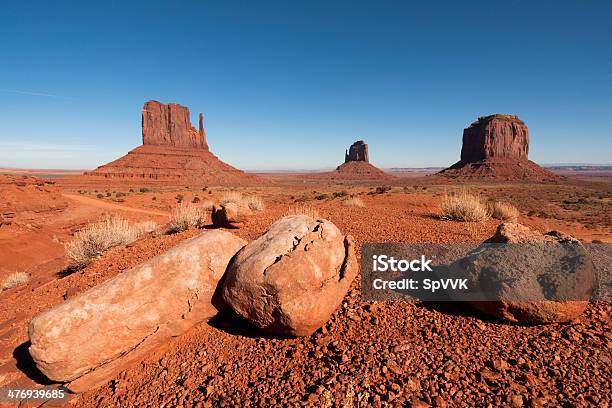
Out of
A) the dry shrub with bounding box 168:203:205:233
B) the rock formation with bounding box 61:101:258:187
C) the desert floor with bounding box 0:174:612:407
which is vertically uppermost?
the rock formation with bounding box 61:101:258:187

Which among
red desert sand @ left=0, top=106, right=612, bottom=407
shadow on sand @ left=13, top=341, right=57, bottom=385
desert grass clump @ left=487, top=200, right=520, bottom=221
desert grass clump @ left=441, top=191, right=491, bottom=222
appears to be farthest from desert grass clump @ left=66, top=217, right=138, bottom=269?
desert grass clump @ left=487, top=200, right=520, bottom=221

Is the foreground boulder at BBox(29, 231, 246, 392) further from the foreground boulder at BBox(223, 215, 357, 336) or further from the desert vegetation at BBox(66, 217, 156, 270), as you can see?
the desert vegetation at BBox(66, 217, 156, 270)

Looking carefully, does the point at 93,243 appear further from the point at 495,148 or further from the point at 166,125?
the point at 495,148

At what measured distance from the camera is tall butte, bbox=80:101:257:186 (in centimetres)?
7175

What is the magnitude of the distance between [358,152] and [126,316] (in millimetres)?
158069

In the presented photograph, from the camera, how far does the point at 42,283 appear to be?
26.0ft

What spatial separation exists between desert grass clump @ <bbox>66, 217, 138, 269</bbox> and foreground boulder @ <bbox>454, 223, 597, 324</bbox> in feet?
30.8

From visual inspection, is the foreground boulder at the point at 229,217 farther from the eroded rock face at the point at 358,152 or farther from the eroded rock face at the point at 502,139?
the eroded rock face at the point at 358,152

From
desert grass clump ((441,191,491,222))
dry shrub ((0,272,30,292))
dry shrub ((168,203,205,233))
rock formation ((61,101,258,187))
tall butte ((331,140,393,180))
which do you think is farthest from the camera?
tall butte ((331,140,393,180))

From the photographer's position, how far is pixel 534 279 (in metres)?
3.62

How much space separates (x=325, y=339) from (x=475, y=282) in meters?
2.14

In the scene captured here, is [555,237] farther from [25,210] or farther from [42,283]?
[25,210]

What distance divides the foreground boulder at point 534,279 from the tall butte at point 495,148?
311 ft

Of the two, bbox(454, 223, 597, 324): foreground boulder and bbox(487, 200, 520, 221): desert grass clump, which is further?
bbox(487, 200, 520, 221): desert grass clump
